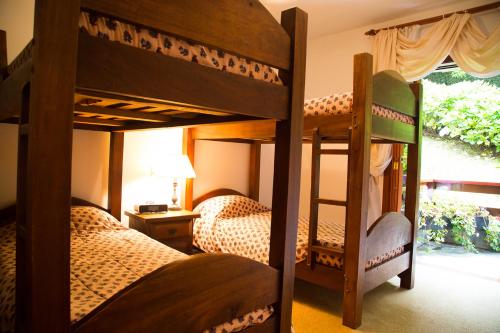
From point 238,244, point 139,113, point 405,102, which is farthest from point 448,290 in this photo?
point 139,113

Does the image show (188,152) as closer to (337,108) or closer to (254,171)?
(254,171)

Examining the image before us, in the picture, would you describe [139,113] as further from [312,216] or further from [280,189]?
[312,216]

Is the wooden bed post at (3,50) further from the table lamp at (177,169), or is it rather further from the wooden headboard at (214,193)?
the wooden headboard at (214,193)

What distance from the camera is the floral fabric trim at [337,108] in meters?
2.44

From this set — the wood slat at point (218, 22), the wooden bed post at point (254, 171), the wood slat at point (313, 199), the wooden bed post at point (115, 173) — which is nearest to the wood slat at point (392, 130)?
the wood slat at point (313, 199)

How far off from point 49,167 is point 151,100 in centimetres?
43

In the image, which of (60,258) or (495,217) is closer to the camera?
(60,258)

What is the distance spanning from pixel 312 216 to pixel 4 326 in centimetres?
186

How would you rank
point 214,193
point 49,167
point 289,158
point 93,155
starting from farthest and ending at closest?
point 214,193 < point 93,155 < point 289,158 < point 49,167

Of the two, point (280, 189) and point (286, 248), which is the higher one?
point (280, 189)

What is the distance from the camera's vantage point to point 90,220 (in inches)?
97.7

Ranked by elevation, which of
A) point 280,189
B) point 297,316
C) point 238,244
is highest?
point 280,189

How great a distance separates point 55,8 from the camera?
79 cm

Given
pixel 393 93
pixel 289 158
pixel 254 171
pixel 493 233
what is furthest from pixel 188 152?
pixel 493 233
